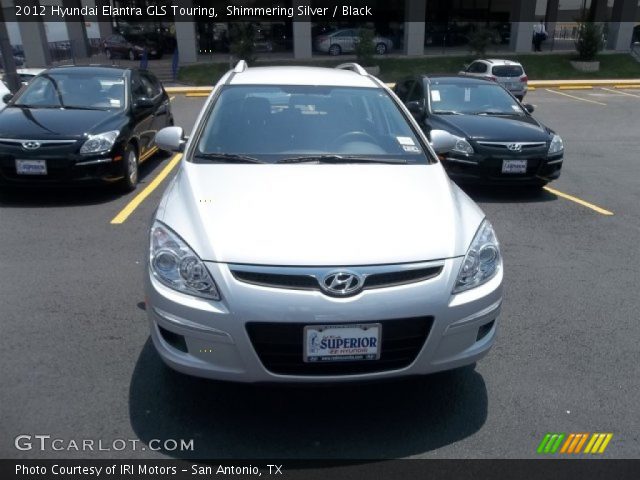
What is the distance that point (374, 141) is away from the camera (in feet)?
13.1

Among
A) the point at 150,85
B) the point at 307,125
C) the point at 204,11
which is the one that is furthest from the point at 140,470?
the point at 204,11

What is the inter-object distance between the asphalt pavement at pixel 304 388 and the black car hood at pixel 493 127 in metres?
1.96

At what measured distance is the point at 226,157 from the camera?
370 cm

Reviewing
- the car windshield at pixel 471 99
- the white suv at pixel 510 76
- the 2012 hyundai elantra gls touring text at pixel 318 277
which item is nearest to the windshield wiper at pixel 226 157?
the 2012 hyundai elantra gls touring text at pixel 318 277

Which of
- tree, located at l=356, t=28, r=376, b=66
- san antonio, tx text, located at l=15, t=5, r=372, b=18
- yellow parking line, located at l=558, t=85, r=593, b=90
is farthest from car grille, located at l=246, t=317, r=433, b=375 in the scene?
san antonio, tx text, located at l=15, t=5, r=372, b=18

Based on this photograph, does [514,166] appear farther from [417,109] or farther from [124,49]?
[124,49]

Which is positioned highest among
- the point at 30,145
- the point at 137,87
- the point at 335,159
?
the point at 335,159

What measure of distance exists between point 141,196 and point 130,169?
425mm

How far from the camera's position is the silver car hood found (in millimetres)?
2715

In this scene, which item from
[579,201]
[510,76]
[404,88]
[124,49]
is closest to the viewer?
[579,201]

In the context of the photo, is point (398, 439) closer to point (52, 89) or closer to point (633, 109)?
point (52, 89)

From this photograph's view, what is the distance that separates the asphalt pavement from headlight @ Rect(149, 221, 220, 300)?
706 mm

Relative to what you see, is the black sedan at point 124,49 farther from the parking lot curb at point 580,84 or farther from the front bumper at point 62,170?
the front bumper at point 62,170

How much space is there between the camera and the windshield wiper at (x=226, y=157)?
3652 mm
